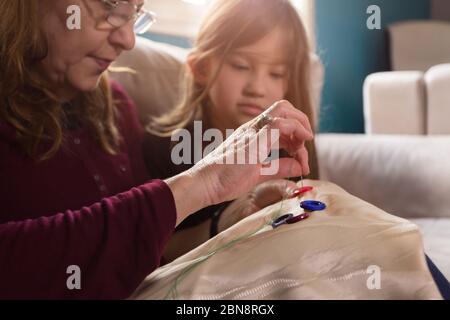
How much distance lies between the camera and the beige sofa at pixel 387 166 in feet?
2.12

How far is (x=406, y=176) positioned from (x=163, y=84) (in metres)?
0.47

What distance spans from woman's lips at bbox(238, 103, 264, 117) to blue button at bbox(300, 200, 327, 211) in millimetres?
130

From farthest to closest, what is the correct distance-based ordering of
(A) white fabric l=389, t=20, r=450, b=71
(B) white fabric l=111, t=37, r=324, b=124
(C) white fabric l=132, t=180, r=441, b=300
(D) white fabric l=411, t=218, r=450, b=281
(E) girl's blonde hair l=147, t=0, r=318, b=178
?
1. (B) white fabric l=111, t=37, r=324, b=124
2. (A) white fabric l=389, t=20, r=450, b=71
3. (E) girl's blonde hair l=147, t=0, r=318, b=178
4. (D) white fabric l=411, t=218, r=450, b=281
5. (C) white fabric l=132, t=180, r=441, b=300

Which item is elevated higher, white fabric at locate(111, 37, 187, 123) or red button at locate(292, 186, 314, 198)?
white fabric at locate(111, 37, 187, 123)

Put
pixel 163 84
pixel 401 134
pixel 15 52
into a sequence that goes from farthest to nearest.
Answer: pixel 163 84 < pixel 401 134 < pixel 15 52

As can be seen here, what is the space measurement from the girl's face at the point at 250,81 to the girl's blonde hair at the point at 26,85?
0.64ft

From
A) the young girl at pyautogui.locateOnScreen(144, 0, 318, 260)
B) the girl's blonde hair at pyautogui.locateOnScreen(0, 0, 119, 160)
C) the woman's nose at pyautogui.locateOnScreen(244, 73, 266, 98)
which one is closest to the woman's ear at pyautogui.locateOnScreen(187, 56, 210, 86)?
the young girl at pyautogui.locateOnScreen(144, 0, 318, 260)

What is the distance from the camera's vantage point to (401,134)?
83cm

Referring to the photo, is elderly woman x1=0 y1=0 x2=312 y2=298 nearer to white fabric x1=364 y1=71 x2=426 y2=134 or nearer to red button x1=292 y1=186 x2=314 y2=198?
red button x1=292 y1=186 x2=314 y2=198

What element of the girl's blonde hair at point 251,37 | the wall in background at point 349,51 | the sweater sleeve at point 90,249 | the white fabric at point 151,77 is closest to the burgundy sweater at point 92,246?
the sweater sleeve at point 90,249

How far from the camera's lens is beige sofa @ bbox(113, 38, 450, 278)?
25.4 inches

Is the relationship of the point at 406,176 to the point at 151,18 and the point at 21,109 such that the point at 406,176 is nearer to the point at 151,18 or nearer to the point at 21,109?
the point at 151,18

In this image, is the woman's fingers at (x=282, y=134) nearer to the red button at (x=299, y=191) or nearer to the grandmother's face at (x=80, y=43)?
the red button at (x=299, y=191)
